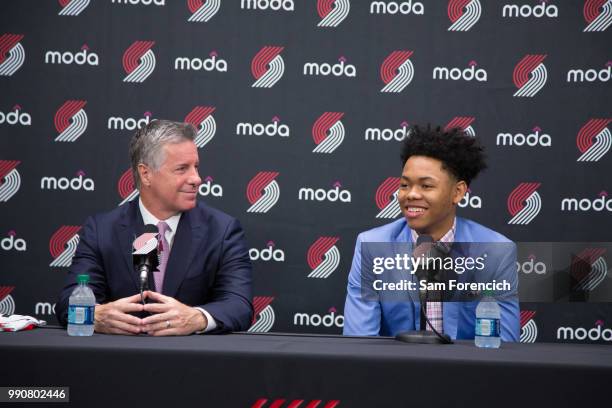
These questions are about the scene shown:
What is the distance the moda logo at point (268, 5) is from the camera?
3.83m

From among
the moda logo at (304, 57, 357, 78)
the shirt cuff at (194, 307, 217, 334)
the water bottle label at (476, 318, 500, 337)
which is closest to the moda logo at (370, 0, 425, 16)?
the moda logo at (304, 57, 357, 78)

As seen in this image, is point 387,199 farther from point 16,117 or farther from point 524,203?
point 16,117

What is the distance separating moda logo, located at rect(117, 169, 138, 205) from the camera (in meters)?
3.81

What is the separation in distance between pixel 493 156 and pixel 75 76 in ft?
7.59

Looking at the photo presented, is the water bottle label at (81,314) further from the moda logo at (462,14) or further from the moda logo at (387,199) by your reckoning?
the moda logo at (462,14)

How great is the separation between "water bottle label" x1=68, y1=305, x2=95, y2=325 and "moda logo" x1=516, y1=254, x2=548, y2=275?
57.0 inches

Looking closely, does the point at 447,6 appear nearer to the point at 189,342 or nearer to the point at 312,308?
the point at 312,308

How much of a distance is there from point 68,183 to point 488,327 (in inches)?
102

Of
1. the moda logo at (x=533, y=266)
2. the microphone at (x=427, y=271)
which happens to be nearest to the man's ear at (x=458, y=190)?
the moda logo at (x=533, y=266)

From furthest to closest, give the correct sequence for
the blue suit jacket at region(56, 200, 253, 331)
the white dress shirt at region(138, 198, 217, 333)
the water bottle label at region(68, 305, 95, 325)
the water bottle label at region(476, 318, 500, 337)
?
the white dress shirt at region(138, 198, 217, 333) → the blue suit jacket at region(56, 200, 253, 331) → the water bottle label at region(68, 305, 95, 325) → the water bottle label at region(476, 318, 500, 337)

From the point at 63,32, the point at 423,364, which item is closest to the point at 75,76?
the point at 63,32

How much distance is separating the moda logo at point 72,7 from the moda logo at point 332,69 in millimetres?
1277

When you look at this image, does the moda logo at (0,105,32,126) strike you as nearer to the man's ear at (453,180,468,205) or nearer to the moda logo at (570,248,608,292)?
the man's ear at (453,180,468,205)

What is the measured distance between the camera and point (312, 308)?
12.4 ft
